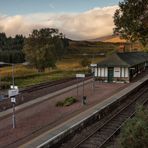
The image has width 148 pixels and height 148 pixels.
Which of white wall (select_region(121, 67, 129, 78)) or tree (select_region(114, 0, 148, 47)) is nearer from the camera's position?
tree (select_region(114, 0, 148, 47))

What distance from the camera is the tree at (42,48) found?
224 ft

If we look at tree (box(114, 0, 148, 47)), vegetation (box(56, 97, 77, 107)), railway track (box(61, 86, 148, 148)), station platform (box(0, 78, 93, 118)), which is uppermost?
tree (box(114, 0, 148, 47))

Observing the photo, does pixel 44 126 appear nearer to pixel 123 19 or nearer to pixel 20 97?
pixel 20 97

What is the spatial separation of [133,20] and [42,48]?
122 ft

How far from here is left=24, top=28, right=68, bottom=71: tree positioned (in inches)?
2692

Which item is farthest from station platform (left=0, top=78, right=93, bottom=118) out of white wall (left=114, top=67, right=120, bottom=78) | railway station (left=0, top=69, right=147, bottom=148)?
white wall (left=114, top=67, right=120, bottom=78)

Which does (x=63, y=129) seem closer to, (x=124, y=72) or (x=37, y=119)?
(x=37, y=119)

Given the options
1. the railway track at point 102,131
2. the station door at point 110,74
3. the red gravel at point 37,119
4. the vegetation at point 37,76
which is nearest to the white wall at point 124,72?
the station door at point 110,74

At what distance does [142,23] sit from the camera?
3312cm

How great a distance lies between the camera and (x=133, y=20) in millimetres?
33500

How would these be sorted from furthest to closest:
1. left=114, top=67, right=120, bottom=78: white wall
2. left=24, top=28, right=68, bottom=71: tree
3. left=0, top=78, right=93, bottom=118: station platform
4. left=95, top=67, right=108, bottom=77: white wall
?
1. left=24, top=28, right=68, bottom=71: tree
2. left=95, top=67, right=108, bottom=77: white wall
3. left=114, top=67, right=120, bottom=78: white wall
4. left=0, top=78, right=93, bottom=118: station platform

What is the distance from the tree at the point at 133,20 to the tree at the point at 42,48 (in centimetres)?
3452

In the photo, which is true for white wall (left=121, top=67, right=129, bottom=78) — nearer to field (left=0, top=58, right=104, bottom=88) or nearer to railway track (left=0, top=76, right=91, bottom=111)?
railway track (left=0, top=76, right=91, bottom=111)

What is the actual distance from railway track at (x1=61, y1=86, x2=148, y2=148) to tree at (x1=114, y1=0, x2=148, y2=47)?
32.8ft
